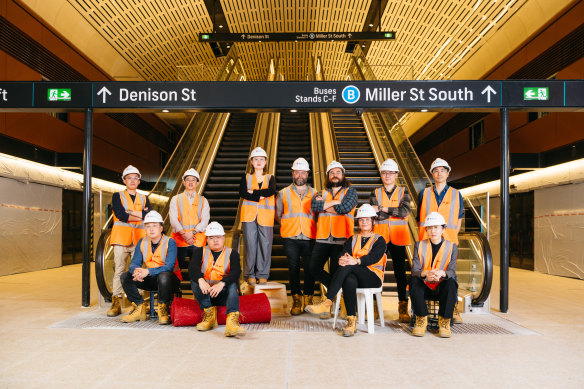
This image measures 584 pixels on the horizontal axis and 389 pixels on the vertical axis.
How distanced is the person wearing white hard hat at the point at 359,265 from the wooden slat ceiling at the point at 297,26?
8070 mm

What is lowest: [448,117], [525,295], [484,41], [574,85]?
[525,295]

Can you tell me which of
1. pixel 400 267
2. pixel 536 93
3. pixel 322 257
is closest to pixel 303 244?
pixel 322 257

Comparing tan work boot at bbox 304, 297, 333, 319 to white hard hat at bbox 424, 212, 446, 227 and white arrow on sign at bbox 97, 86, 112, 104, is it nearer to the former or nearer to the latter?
white hard hat at bbox 424, 212, 446, 227

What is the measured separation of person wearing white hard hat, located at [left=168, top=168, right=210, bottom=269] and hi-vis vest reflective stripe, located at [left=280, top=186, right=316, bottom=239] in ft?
3.33

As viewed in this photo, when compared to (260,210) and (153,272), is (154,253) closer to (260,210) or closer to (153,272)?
(153,272)

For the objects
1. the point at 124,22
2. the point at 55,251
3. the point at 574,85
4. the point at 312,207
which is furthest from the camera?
the point at 124,22

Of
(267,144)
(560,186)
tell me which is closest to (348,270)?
(267,144)

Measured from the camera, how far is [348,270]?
489 cm

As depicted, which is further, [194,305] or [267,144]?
[267,144]

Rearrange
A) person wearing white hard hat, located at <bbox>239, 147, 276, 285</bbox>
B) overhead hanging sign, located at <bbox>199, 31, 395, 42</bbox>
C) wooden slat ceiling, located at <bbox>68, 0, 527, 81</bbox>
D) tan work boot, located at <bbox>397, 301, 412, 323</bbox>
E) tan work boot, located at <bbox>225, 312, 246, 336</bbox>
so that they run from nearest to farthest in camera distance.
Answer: tan work boot, located at <bbox>225, 312, 246, 336</bbox>, tan work boot, located at <bbox>397, 301, 412, 323</bbox>, person wearing white hard hat, located at <bbox>239, 147, 276, 285</bbox>, wooden slat ceiling, located at <bbox>68, 0, 527, 81</bbox>, overhead hanging sign, located at <bbox>199, 31, 395, 42</bbox>

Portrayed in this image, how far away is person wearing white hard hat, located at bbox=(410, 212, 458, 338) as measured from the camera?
4715 mm

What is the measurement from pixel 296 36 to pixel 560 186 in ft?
24.8

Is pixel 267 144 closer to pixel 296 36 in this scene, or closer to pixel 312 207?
pixel 296 36

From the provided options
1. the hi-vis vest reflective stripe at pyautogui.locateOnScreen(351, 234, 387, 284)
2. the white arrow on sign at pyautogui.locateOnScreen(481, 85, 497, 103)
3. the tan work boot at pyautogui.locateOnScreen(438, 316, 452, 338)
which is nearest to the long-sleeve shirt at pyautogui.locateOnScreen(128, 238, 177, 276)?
the hi-vis vest reflective stripe at pyautogui.locateOnScreen(351, 234, 387, 284)
